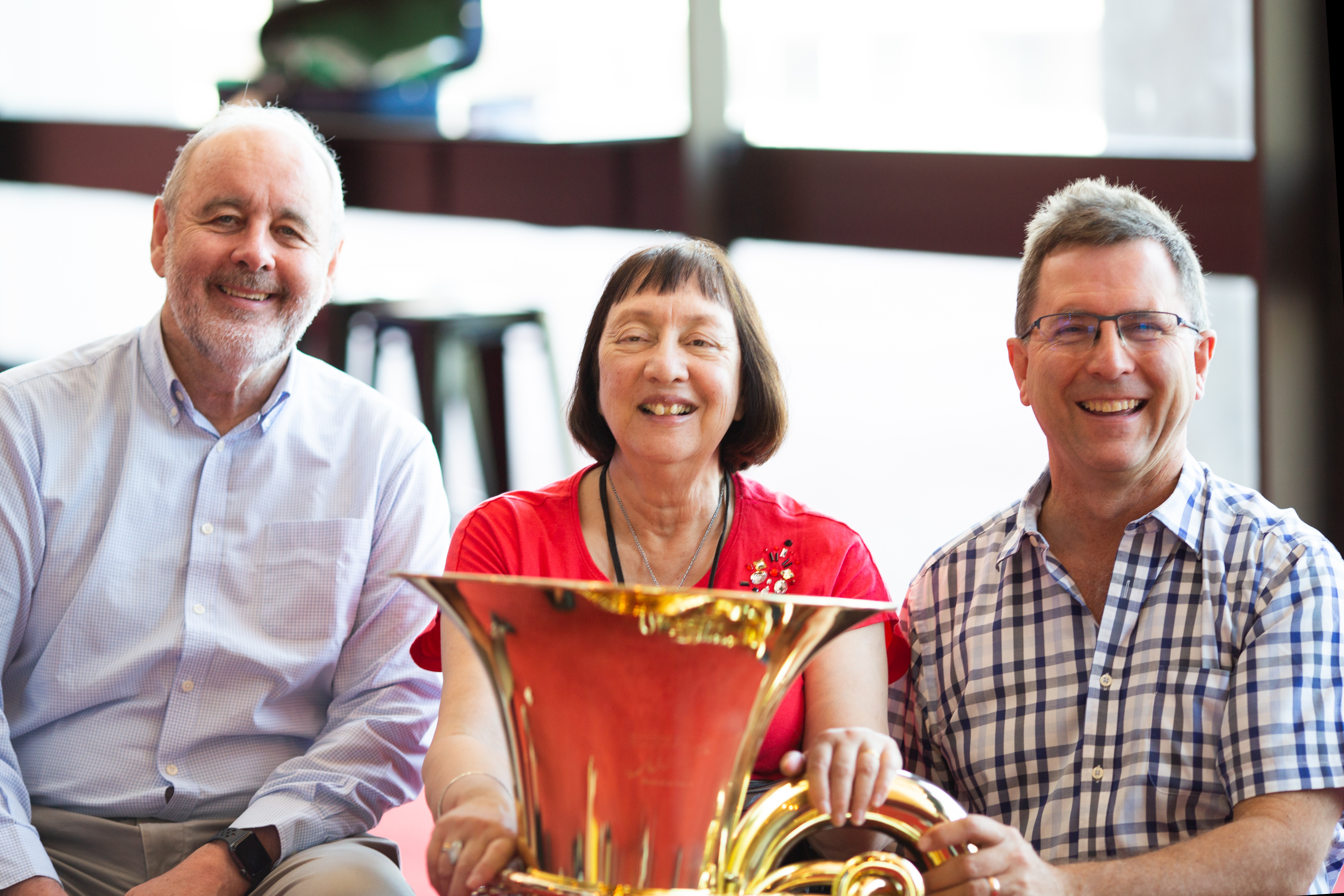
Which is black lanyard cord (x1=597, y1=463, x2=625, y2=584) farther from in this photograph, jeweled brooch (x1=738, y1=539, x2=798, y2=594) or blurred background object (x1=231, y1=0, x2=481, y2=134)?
blurred background object (x1=231, y1=0, x2=481, y2=134)

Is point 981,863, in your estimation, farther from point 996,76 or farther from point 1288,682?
point 996,76

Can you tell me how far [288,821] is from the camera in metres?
1.77

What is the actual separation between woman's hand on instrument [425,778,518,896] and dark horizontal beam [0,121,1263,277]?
Result: 2134 mm

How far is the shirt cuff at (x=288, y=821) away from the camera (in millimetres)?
1766

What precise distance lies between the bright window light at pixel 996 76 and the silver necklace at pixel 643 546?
1607mm

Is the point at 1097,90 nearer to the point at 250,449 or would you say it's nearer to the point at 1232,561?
the point at 1232,561

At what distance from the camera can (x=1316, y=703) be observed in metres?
1.56

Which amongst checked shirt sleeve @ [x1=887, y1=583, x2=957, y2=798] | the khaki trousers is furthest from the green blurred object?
checked shirt sleeve @ [x1=887, y1=583, x2=957, y2=798]

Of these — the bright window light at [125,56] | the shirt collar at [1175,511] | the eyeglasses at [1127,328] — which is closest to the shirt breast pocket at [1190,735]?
the shirt collar at [1175,511]

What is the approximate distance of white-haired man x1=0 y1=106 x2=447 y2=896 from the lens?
6.00 ft

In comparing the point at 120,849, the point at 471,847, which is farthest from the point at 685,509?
the point at 120,849

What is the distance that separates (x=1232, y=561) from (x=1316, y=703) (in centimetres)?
21

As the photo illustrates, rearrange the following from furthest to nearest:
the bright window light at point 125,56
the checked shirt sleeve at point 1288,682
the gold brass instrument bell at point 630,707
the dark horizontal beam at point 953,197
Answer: the bright window light at point 125,56
the dark horizontal beam at point 953,197
the checked shirt sleeve at point 1288,682
the gold brass instrument bell at point 630,707

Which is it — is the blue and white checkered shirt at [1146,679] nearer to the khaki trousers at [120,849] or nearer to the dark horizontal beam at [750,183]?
the khaki trousers at [120,849]
